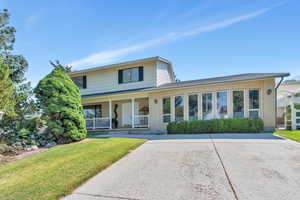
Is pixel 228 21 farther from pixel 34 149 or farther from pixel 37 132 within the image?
pixel 37 132

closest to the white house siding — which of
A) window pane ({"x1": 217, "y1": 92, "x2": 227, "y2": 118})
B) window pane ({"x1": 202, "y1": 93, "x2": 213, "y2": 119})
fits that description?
window pane ({"x1": 202, "y1": 93, "x2": 213, "y2": 119})

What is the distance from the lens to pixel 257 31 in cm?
1158

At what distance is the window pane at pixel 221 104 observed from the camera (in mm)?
10953

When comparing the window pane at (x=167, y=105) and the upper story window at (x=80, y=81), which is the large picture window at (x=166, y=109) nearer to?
the window pane at (x=167, y=105)

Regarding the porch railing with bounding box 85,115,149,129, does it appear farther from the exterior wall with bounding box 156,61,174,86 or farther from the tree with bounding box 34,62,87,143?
the tree with bounding box 34,62,87,143

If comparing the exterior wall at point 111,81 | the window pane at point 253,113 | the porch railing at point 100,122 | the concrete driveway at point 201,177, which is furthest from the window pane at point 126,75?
the concrete driveway at point 201,177

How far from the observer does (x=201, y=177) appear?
3.68m

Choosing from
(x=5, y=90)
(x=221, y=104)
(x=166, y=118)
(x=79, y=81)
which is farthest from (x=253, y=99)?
(x=79, y=81)

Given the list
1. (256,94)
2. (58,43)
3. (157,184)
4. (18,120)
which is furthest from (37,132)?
(256,94)

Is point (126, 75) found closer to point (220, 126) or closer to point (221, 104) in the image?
point (221, 104)

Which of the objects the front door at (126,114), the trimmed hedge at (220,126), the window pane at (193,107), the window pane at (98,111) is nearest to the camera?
the trimmed hedge at (220,126)

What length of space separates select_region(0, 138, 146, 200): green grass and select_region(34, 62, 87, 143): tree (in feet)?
9.75

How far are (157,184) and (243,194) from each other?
1.50m

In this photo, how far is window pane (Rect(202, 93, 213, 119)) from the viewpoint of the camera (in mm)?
11289
